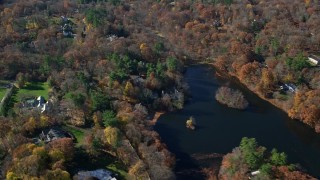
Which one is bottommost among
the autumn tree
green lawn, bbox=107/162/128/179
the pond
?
the pond

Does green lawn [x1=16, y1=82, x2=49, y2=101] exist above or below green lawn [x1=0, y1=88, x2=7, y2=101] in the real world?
below

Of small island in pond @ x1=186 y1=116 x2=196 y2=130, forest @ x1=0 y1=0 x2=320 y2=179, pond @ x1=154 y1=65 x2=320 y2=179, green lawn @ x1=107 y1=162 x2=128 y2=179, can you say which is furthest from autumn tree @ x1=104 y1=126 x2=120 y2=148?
small island in pond @ x1=186 y1=116 x2=196 y2=130

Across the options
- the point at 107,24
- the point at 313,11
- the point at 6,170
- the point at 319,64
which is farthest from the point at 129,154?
A: the point at 313,11

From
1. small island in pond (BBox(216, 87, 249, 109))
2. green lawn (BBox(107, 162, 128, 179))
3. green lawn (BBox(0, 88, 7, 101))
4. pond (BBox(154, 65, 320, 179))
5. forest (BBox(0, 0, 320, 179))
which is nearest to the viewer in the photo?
green lawn (BBox(107, 162, 128, 179))

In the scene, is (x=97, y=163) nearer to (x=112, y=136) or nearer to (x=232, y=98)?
(x=112, y=136)

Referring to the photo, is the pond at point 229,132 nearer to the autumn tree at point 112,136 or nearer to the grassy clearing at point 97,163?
the grassy clearing at point 97,163

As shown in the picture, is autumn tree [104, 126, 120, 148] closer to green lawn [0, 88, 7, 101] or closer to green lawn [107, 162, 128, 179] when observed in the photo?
green lawn [107, 162, 128, 179]

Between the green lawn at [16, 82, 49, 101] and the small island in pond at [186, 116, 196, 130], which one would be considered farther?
the green lawn at [16, 82, 49, 101]
